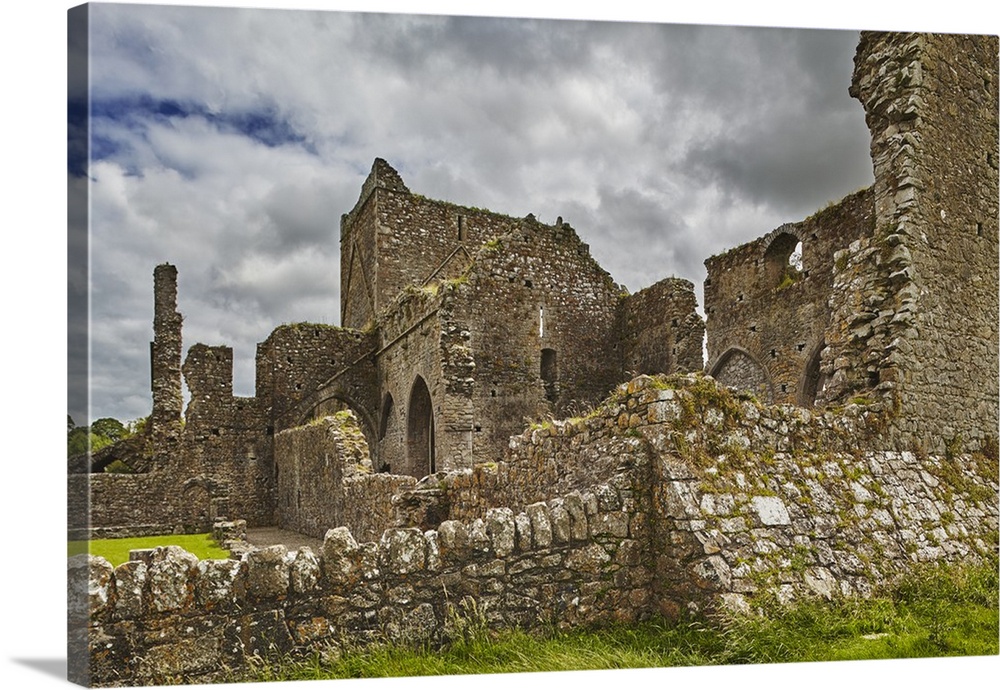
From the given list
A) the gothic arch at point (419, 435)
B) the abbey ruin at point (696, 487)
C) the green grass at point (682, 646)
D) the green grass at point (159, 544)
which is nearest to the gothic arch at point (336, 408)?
the gothic arch at point (419, 435)

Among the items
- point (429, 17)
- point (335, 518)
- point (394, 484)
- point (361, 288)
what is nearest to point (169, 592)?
point (429, 17)

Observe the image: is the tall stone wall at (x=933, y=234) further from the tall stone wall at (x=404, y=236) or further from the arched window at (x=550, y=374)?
the tall stone wall at (x=404, y=236)

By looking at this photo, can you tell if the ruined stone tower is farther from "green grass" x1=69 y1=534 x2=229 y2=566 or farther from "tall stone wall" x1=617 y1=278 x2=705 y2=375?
"green grass" x1=69 y1=534 x2=229 y2=566

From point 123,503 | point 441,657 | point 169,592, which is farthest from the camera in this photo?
point 123,503

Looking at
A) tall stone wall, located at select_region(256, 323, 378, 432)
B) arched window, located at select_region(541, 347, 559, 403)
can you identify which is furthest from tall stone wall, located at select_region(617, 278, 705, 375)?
tall stone wall, located at select_region(256, 323, 378, 432)

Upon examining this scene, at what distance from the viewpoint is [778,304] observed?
22.1m

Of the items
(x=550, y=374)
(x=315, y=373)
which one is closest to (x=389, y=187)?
(x=315, y=373)

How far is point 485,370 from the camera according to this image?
18.2 metres

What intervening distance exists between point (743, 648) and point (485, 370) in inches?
511

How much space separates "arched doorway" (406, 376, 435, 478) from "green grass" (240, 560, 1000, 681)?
1449 centimetres

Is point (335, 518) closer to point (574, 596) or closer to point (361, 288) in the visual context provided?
point (574, 596)

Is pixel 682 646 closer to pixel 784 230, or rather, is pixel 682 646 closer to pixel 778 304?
pixel 778 304

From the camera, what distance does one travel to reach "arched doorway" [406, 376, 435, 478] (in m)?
20.1

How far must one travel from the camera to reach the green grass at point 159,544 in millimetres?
14494
